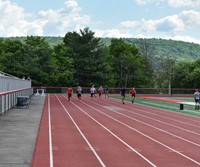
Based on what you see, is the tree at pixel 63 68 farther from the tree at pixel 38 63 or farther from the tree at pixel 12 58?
the tree at pixel 12 58

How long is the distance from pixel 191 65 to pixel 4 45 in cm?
4391

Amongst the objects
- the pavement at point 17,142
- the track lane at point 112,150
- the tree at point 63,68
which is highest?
the tree at point 63,68

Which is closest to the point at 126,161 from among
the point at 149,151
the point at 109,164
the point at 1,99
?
the point at 109,164

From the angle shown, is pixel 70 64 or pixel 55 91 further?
pixel 70 64

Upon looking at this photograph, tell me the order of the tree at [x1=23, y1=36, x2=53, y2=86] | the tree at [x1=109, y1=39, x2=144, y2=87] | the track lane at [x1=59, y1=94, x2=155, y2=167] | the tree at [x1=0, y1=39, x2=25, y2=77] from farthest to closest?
1. the tree at [x1=109, y1=39, x2=144, y2=87]
2. the tree at [x1=23, y1=36, x2=53, y2=86]
3. the tree at [x1=0, y1=39, x2=25, y2=77]
4. the track lane at [x1=59, y1=94, x2=155, y2=167]

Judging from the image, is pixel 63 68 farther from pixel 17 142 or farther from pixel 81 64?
pixel 17 142

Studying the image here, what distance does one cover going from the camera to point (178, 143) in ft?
49.7

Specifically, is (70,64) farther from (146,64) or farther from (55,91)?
(146,64)

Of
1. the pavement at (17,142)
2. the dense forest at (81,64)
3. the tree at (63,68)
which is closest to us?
the pavement at (17,142)

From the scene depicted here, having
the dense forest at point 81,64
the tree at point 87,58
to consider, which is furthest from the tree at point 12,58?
the tree at point 87,58

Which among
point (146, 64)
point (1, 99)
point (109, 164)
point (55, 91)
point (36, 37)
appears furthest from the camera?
point (146, 64)

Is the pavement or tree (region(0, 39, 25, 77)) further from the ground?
tree (region(0, 39, 25, 77))

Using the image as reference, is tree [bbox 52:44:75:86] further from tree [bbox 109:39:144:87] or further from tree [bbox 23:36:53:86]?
tree [bbox 109:39:144:87]

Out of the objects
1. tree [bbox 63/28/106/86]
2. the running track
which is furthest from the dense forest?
the running track
